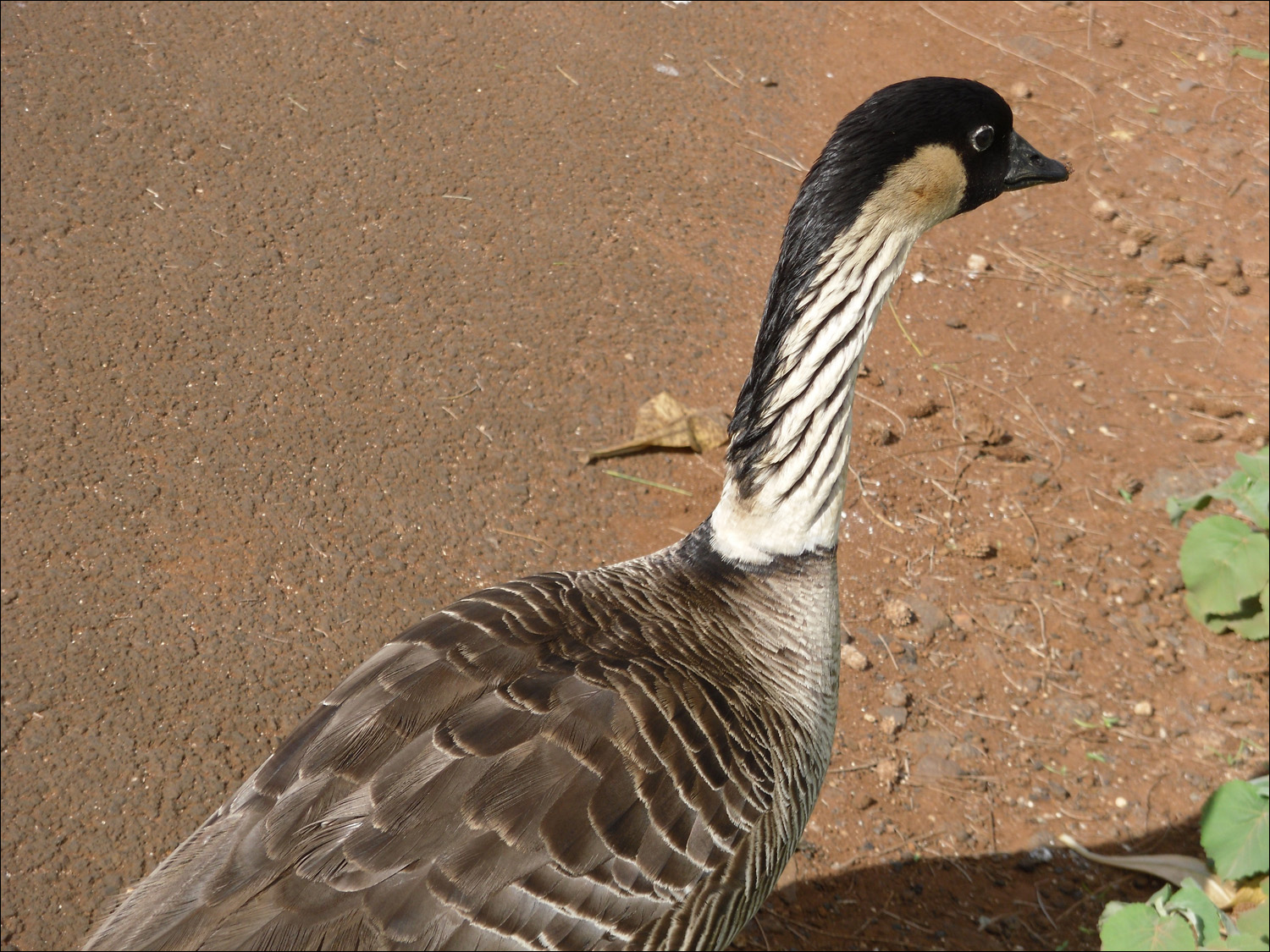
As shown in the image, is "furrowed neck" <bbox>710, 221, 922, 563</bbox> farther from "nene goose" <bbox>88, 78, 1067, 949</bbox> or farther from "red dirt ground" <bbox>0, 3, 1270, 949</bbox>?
"red dirt ground" <bbox>0, 3, 1270, 949</bbox>

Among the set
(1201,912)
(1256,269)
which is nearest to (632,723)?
(1201,912)

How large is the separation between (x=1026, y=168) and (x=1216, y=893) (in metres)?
2.92

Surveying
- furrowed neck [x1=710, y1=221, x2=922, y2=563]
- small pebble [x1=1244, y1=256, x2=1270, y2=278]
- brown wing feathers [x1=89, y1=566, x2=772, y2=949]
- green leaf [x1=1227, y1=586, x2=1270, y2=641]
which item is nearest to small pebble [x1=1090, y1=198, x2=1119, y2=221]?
small pebble [x1=1244, y1=256, x2=1270, y2=278]

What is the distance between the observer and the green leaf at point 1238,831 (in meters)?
3.72

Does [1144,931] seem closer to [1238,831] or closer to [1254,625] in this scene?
[1238,831]

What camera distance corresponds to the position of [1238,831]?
3.76 meters

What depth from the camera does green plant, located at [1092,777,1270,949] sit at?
10.9ft

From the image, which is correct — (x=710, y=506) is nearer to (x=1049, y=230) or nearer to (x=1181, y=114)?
(x=1049, y=230)

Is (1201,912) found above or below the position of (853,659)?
below

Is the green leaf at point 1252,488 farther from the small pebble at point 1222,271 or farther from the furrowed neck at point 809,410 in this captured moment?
the furrowed neck at point 809,410

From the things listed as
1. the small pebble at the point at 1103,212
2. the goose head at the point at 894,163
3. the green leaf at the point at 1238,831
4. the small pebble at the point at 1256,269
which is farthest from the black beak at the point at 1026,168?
the small pebble at the point at 1256,269

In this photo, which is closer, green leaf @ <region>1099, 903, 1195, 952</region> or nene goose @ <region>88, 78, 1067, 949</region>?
nene goose @ <region>88, 78, 1067, 949</region>

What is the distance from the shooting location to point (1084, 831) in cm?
415

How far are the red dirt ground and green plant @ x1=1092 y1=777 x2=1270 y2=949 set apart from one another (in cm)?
19
